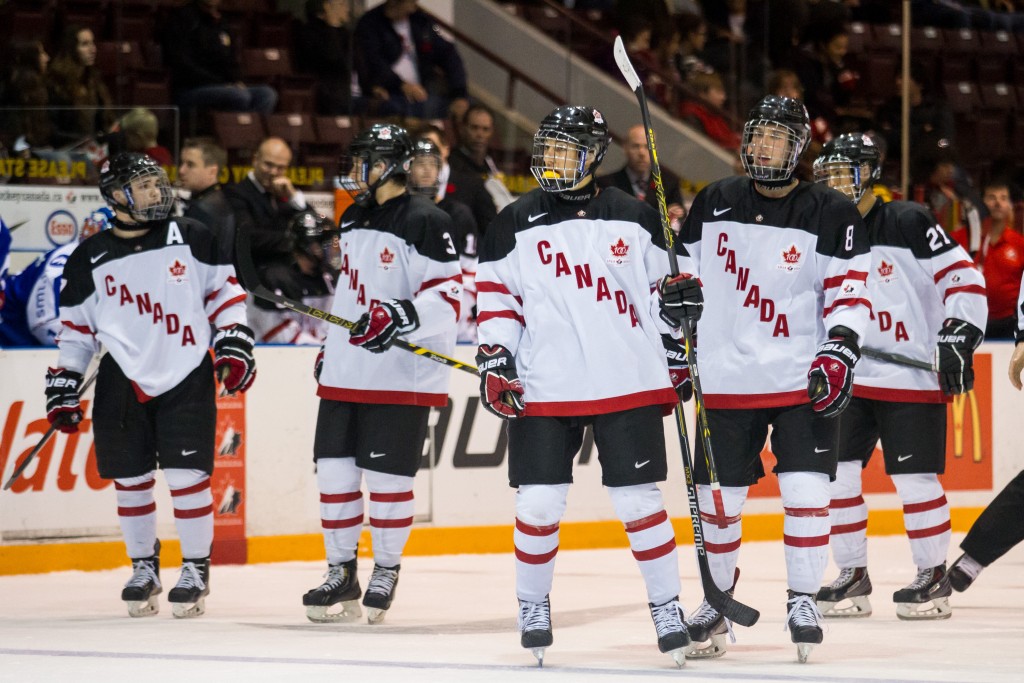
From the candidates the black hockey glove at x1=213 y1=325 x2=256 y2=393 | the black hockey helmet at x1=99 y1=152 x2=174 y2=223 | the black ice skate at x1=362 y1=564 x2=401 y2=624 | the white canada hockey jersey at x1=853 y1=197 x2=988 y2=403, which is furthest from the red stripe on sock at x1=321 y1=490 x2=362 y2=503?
the white canada hockey jersey at x1=853 y1=197 x2=988 y2=403

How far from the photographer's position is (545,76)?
8.67 metres

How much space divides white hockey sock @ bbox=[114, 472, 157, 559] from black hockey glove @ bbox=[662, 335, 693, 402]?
195cm

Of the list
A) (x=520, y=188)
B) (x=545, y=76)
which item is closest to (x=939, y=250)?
(x=520, y=188)

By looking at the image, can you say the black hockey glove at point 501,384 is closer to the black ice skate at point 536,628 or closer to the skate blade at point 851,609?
the black ice skate at point 536,628

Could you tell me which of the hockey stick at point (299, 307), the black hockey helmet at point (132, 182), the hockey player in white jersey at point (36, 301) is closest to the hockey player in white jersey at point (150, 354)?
the black hockey helmet at point (132, 182)

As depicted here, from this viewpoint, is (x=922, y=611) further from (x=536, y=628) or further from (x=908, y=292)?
(x=536, y=628)

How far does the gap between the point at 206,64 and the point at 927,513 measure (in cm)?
420

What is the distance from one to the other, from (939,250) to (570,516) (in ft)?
7.95

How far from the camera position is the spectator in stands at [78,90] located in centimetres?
709

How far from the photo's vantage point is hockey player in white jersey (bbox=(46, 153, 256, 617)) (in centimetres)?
536

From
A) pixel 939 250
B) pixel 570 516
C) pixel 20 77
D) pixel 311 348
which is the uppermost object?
pixel 20 77

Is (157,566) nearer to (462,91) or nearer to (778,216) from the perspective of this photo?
(778,216)

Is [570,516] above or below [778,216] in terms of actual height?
below

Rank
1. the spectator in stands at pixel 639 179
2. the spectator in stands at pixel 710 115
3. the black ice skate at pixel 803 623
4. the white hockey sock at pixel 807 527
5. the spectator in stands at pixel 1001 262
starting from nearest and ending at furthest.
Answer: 1. the black ice skate at pixel 803 623
2. the white hockey sock at pixel 807 527
3. the spectator in stands at pixel 639 179
4. the spectator in stands at pixel 1001 262
5. the spectator in stands at pixel 710 115
